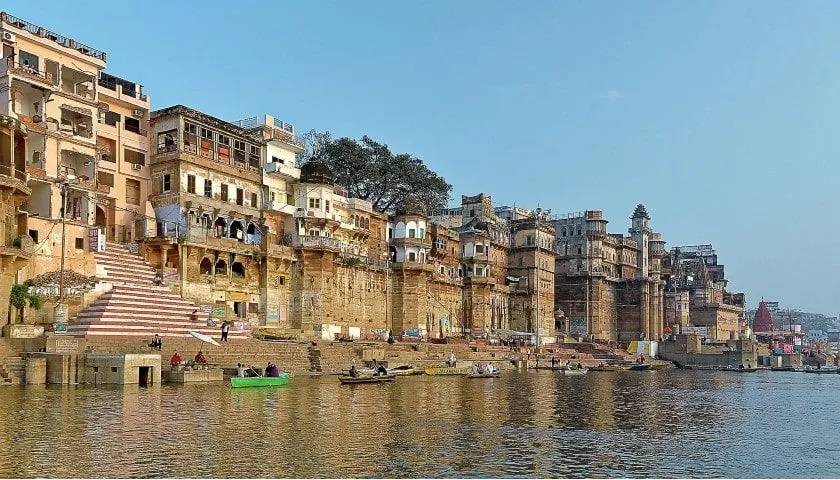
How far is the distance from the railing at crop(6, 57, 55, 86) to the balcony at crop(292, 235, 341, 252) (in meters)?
18.1

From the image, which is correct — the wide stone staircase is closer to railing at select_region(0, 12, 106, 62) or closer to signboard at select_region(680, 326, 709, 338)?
railing at select_region(0, 12, 106, 62)

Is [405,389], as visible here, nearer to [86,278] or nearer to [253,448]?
[86,278]

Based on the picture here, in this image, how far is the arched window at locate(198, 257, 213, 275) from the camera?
162ft

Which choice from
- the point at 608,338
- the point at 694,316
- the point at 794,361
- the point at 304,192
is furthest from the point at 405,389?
the point at 694,316

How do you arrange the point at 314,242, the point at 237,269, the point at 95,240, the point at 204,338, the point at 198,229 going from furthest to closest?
the point at 314,242 < the point at 237,269 < the point at 198,229 < the point at 95,240 < the point at 204,338

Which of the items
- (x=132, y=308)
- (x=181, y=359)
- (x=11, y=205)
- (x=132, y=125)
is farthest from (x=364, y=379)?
(x=132, y=125)

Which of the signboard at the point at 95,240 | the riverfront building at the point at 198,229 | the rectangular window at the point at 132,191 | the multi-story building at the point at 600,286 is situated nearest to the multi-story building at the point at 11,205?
the riverfront building at the point at 198,229

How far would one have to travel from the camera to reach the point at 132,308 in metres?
39.0

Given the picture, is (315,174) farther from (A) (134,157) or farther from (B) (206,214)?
(A) (134,157)

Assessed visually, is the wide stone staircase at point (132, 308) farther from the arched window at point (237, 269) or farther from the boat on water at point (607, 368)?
the boat on water at point (607, 368)

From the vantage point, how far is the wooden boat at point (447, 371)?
48.0 meters

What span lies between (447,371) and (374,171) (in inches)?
1046

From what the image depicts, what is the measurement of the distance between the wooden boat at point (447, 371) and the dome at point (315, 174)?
1521cm

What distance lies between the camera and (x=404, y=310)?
63.1 meters
